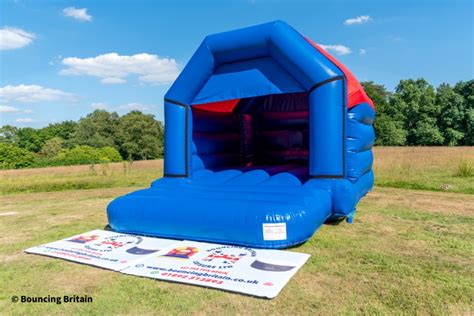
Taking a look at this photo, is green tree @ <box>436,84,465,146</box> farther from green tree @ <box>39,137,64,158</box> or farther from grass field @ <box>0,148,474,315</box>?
green tree @ <box>39,137,64,158</box>

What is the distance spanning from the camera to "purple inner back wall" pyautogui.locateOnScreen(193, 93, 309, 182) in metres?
4.80

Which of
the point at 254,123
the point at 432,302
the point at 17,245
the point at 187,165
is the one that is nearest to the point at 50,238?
the point at 17,245

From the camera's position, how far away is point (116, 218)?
3027 millimetres

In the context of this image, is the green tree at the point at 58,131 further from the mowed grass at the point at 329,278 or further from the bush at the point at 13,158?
the mowed grass at the point at 329,278

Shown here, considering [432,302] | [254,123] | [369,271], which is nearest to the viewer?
[432,302]

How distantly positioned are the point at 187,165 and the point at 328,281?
2.29m

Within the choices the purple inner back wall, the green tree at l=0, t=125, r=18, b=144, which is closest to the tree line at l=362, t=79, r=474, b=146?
the purple inner back wall

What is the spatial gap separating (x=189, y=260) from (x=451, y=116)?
29422mm

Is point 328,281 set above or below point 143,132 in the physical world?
below

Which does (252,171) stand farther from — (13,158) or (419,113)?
(13,158)

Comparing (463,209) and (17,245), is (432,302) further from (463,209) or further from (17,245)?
(17,245)

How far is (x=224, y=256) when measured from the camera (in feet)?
7.87

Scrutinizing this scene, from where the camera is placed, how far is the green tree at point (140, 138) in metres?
30.9

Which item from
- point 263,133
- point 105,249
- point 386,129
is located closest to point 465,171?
point 263,133
